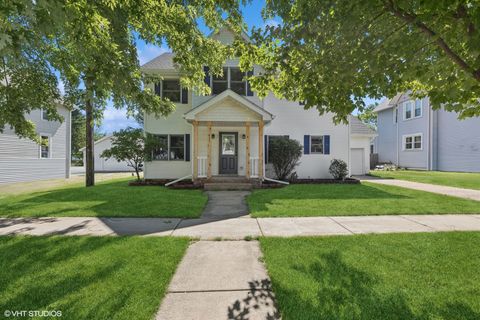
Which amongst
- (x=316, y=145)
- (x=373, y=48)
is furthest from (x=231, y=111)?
(x=373, y=48)

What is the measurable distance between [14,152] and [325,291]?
63.6 ft

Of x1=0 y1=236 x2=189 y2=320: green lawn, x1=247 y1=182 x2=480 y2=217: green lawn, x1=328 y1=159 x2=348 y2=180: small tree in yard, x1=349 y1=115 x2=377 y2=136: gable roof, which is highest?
x1=349 y1=115 x2=377 y2=136: gable roof

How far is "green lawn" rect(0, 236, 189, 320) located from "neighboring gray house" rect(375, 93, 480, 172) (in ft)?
63.6

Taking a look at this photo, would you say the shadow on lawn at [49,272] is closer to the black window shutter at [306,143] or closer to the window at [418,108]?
the black window shutter at [306,143]

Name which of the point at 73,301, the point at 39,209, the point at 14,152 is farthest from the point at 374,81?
the point at 14,152

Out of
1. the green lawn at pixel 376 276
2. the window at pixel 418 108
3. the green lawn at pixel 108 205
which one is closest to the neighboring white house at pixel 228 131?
the green lawn at pixel 108 205

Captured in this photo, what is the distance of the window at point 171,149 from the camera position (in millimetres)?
13641

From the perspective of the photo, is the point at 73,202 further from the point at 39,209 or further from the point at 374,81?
the point at 374,81

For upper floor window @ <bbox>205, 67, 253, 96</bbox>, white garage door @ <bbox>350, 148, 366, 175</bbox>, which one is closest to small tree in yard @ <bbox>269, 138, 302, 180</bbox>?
upper floor window @ <bbox>205, 67, 253, 96</bbox>

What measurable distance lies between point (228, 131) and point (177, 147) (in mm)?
3061

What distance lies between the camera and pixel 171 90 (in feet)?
45.3

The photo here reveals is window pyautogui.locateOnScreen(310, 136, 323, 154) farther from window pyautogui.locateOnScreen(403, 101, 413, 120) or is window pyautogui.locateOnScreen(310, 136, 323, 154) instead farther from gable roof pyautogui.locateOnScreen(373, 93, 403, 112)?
gable roof pyautogui.locateOnScreen(373, 93, 403, 112)

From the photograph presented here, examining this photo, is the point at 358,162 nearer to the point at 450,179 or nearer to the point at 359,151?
the point at 359,151

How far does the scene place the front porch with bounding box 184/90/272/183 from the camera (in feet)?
37.9
